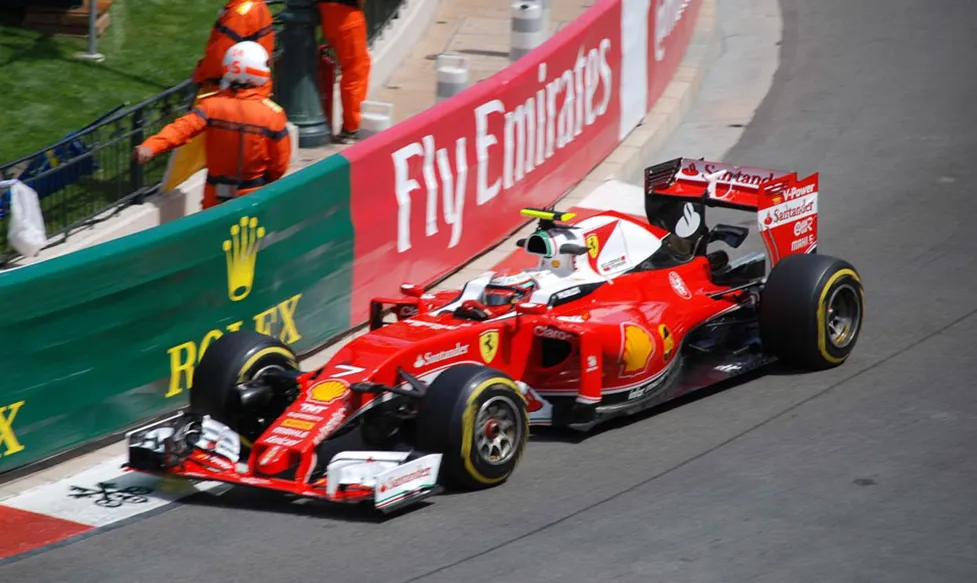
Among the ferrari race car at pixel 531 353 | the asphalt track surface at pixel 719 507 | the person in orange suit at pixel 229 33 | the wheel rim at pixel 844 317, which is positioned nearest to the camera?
the asphalt track surface at pixel 719 507

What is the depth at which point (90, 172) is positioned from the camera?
10766mm

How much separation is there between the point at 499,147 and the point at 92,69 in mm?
5601

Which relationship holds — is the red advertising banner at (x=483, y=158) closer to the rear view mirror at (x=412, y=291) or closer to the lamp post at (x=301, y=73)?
the rear view mirror at (x=412, y=291)

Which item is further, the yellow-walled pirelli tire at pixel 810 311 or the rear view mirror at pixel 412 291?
the yellow-walled pirelli tire at pixel 810 311

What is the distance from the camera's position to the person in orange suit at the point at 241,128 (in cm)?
1034

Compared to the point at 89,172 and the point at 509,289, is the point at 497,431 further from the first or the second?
the point at 89,172

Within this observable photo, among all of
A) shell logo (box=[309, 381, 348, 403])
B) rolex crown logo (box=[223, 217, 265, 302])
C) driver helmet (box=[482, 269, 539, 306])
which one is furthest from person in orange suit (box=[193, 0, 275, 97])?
shell logo (box=[309, 381, 348, 403])

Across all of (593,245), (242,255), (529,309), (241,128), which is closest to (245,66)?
(241,128)

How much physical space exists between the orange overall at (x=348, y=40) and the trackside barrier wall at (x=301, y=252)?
1636mm

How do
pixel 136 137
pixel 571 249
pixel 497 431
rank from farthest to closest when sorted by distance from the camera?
A: pixel 136 137 → pixel 571 249 → pixel 497 431

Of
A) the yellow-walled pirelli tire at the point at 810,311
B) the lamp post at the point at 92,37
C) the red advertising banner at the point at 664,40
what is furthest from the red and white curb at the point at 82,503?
the red advertising banner at the point at 664,40

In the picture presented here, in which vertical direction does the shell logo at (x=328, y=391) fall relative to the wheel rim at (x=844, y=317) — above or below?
above

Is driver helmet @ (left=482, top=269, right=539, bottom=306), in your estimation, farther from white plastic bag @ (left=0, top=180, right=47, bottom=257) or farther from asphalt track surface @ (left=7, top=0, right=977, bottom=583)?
white plastic bag @ (left=0, top=180, right=47, bottom=257)

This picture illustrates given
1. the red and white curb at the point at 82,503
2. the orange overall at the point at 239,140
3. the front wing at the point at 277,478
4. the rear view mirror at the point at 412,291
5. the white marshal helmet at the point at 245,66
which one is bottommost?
the red and white curb at the point at 82,503
